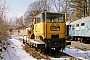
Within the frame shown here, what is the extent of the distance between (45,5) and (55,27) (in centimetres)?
5382

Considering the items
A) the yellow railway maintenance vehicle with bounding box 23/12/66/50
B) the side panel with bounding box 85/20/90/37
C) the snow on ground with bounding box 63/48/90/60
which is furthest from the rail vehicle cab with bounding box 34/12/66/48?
the side panel with bounding box 85/20/90/37

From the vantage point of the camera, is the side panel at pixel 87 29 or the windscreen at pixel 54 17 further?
the side panel at pixel 87 29

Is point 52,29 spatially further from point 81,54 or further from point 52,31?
point 81,54

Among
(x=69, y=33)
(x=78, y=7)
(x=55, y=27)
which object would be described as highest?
(x=78, y=7)

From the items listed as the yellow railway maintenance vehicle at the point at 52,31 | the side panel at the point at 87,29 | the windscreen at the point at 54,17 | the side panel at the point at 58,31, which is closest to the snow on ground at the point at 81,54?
the yellow railway maintenance vehicle at the point at 52,31

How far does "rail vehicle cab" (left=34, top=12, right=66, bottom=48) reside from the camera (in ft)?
Result: 40.4

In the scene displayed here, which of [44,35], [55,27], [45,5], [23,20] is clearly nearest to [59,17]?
[55,27]

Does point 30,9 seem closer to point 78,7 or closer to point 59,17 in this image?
point 78,7

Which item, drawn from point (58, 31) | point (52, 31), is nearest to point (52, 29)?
point (52, 31)

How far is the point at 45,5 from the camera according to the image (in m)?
65.8

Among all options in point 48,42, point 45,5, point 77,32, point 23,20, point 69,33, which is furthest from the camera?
point 23,20

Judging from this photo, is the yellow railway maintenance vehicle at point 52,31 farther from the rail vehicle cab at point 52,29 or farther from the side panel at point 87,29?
the side panel at point 87,29

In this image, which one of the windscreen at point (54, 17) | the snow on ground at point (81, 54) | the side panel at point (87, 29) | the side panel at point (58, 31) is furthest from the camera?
the side panel at point (87, 29)

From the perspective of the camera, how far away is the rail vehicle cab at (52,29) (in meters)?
12.3
